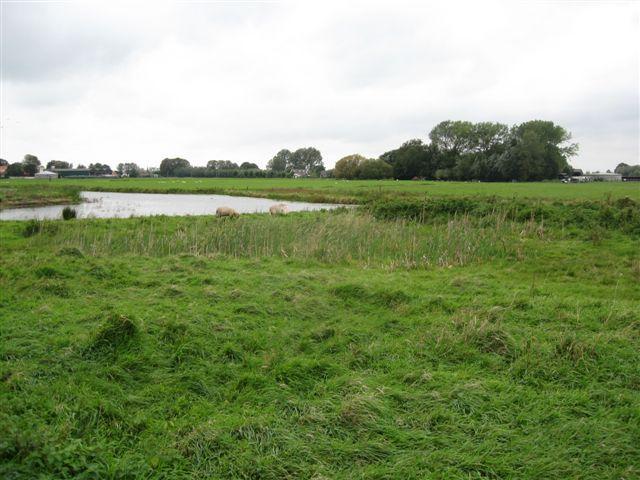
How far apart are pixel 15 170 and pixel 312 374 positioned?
474 ft

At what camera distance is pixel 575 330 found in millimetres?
6609

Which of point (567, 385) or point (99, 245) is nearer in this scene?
point (567, 385)

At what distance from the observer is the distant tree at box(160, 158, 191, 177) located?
6265 inches

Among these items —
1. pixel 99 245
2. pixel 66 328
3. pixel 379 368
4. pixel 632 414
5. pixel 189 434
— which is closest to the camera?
pixel 189 434

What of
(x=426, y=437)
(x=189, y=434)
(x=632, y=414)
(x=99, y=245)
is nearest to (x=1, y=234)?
(x=99, y=245)

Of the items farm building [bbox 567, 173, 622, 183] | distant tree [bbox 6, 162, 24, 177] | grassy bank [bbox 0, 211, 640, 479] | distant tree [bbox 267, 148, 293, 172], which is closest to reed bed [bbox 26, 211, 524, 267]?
grassy bank [bbox 0, 211, 640, 479]

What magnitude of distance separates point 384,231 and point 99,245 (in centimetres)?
1018

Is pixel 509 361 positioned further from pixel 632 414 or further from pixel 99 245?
pixel 99 245

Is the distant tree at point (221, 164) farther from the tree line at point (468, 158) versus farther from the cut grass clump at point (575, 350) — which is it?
the cut grass clump at point (575, 350)

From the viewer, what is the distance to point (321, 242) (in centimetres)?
1468

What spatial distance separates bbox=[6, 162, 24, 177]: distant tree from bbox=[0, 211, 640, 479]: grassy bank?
136310 mm

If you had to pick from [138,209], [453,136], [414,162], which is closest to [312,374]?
[138,209]

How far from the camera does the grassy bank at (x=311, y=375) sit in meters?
3.98

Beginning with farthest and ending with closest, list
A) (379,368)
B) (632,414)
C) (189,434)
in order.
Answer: (379,368) < (632,414) < (189,434)
